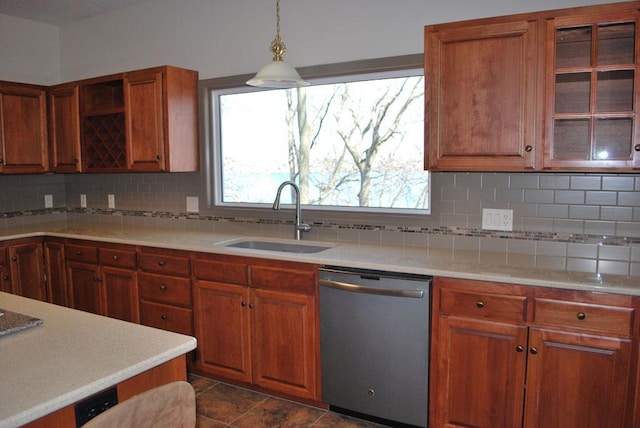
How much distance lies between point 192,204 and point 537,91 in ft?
8.74

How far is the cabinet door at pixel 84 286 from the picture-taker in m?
3.72

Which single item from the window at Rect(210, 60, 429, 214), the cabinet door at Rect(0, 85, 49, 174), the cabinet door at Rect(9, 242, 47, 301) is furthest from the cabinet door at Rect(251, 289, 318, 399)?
the cabinet door at Rect(0, 85, 49, 174)

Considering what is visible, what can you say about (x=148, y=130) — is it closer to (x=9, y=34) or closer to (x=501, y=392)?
(x=9, y=34)

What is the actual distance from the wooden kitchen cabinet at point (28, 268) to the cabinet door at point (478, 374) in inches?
128

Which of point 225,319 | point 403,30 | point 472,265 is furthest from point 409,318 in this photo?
point 403,30

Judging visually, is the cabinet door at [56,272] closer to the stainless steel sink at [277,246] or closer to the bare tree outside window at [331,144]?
the bare tree outside window at [331,144]

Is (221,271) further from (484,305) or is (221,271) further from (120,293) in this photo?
(484,305)

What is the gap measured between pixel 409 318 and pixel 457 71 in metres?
1.26

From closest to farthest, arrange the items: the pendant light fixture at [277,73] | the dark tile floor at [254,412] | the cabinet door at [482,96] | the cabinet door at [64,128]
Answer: the cabinet door at [482,96], the pendant light fixture at [277,73], the dark tile floor at [254,412], the cabinet door at [64,128]

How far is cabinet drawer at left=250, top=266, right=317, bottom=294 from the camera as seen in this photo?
273 centimetres

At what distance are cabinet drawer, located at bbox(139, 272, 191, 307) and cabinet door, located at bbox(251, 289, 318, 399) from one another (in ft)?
1.83

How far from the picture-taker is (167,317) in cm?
331

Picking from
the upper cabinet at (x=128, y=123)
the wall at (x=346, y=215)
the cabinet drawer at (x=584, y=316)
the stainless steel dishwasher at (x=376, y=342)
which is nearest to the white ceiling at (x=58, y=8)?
the wall at (x=346, y=215)

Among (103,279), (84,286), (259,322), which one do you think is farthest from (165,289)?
(84,286)
